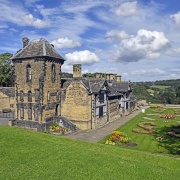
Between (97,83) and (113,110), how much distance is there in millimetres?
9874

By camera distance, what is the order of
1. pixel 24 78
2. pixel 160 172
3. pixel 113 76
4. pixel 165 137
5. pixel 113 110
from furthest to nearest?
pixel 113 76 < pixel 113 110 < pixel 24 78 < pixel 165 137 < pixel 160 172

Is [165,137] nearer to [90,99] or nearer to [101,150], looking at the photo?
[90,99]

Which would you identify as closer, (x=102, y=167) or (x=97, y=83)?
(x=102, y=167)

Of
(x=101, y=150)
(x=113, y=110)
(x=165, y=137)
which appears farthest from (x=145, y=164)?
(x=113, y=110)

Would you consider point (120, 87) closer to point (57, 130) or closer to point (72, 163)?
point (57, 130)

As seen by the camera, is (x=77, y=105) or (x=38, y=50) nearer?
(x=38, y=50)

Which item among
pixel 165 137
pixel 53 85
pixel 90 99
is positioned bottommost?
pixel 165 137

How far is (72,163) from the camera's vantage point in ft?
44.8

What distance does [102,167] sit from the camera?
1325cm

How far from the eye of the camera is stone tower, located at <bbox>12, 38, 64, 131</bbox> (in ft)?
105

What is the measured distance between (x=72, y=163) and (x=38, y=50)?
23010 millimetres

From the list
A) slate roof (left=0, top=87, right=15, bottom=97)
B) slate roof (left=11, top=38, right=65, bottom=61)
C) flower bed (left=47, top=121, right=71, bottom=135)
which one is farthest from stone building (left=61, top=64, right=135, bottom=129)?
slate roof (left=0, top=87, right=15, bottom=97)

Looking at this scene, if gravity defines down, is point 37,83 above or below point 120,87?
above

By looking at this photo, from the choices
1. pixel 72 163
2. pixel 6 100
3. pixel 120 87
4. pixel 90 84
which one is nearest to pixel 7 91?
pixel 6 100
